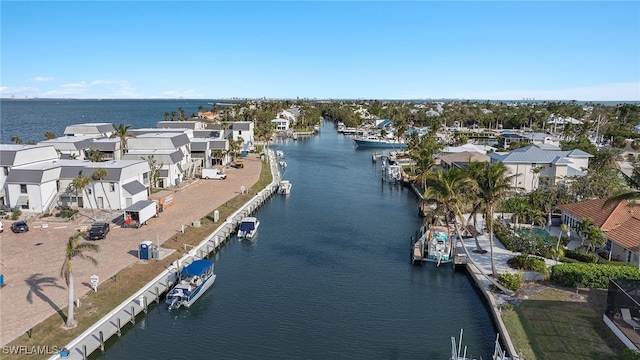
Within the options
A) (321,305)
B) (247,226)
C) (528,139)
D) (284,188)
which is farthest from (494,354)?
(528,139)

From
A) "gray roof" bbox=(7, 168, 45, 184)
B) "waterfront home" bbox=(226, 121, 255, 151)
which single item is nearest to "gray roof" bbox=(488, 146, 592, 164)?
"gray roof" bbox=(7, 168, 45, 184)

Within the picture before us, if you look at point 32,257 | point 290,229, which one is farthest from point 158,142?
point 32,257

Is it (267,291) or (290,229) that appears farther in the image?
(290,229)

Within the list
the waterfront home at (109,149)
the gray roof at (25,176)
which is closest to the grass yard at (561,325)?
the gray roof at (25,176)

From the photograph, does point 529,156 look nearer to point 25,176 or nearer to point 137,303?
point 137,303

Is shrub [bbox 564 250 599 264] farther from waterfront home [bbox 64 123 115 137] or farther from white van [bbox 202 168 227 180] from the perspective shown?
waterfront home [bbox 64 123 115 137]

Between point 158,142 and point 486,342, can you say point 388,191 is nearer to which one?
point 158,142
